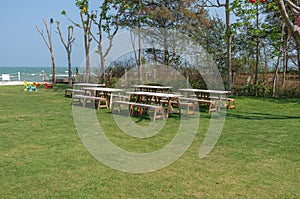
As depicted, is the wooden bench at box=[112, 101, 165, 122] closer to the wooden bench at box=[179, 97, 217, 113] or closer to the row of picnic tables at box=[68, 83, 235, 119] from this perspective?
the row of picnic tables at box=[68, 83, 235, 119]

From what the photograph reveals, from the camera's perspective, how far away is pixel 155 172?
3854mm

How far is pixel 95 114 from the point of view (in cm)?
862

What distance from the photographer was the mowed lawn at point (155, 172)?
10.7ft

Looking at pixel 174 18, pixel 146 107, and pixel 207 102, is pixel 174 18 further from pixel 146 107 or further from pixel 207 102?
pixel 146 107

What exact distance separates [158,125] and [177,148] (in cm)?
201

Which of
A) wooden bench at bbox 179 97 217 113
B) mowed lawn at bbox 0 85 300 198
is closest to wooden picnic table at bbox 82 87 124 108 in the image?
wooden bench at bbox 179 97 217 113

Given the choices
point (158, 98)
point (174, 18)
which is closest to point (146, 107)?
point (158, 98)

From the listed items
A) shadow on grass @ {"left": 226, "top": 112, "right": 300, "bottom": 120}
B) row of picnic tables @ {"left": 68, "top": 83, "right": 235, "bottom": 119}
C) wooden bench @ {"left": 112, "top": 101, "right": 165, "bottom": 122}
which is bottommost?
shadow on grass @ {"left": 226, "top": 112, "right": 300, "bottom": 120}

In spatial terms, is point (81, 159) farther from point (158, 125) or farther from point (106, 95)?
point (106, 95)

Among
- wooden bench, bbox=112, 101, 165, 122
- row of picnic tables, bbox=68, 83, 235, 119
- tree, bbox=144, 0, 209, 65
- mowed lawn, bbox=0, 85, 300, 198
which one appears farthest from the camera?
tree, bbox=144, 0, 209, 65

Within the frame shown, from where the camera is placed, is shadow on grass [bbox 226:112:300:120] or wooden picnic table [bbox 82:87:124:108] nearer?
shadow on grass [bbox 226:112:300:120]

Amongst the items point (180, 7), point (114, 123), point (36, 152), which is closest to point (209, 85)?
point (180, 7)

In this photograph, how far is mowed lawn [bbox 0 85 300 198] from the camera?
3252 mm

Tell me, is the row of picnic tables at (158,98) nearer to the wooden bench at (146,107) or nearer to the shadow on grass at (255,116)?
the wooden bench at (146,107)
